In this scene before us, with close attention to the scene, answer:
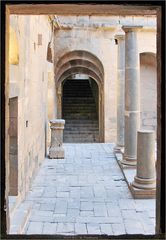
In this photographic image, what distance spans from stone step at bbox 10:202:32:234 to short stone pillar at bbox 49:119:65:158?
4199mm

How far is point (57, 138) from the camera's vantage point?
995 centimetres

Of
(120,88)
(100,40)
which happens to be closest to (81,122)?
(100,40)

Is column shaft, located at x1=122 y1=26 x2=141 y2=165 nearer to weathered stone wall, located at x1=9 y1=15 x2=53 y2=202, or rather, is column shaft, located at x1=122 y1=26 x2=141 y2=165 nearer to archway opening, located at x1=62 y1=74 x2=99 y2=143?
weathered stone wall, located at x1=9 y1=15 x2=53 y2=202

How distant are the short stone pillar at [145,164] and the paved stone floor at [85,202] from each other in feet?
0.99

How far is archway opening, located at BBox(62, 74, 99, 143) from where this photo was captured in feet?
56.9

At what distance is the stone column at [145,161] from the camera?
650 cm

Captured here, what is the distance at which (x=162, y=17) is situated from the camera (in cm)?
217

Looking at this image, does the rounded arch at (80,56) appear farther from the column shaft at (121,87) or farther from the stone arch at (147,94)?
the column shaft at (121,87)

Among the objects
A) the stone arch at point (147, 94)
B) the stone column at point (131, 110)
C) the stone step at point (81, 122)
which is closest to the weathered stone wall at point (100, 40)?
the stone arch at point (147, 94)

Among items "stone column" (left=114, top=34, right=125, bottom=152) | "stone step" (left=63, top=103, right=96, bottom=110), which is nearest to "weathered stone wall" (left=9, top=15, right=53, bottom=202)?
"stone column" (left=114, top=34, right=125, bottom=152)

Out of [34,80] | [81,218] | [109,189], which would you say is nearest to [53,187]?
[109,189]

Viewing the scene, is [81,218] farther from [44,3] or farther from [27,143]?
[44,3]

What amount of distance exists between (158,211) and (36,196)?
4393 mm

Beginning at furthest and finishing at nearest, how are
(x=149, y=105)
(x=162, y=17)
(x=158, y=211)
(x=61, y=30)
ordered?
(x=149, y=105) → (x=61, y=30) → (x=158, y=211) → (x=162, y=17)
